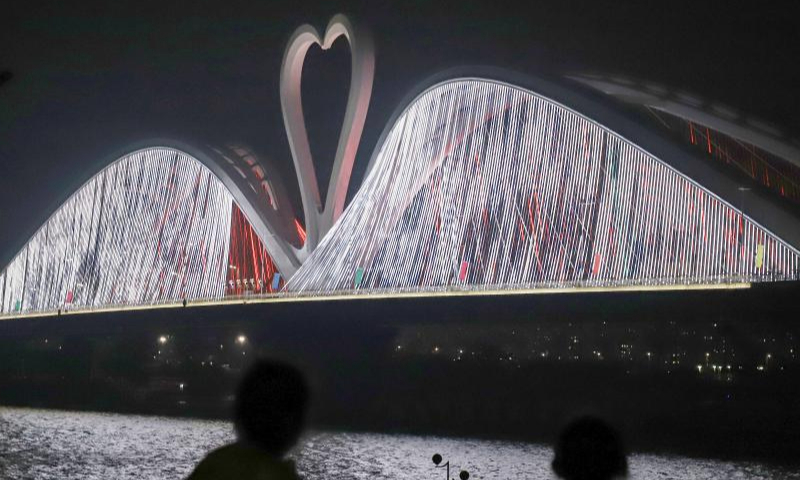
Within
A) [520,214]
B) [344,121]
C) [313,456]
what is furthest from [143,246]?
[313,456]

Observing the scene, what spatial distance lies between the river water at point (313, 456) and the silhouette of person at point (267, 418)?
19.8 meters

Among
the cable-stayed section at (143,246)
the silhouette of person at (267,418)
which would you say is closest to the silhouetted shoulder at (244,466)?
the silhouette of person at (267,418)

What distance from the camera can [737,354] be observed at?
114ft

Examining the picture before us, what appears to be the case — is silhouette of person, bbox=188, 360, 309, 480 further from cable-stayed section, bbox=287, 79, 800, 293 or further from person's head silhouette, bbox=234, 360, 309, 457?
cable-stayed section, bbox=287, 79, 800, 293

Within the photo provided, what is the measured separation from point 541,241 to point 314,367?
11330 mm

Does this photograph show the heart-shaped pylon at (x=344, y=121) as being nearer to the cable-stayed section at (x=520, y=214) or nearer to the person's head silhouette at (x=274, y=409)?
the cable-stayed section at (x=520, y=214)

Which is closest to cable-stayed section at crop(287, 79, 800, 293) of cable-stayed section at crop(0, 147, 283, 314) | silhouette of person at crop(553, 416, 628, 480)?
cable-stayed section at crop(0, 147, 283, 314)

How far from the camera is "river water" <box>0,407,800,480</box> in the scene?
23.5 meters

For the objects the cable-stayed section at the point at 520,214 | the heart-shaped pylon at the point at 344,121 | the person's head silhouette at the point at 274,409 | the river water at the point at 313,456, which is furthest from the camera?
the heart-shaped pylon at the point at 344,121

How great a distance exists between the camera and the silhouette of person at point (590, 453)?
11.7 feet

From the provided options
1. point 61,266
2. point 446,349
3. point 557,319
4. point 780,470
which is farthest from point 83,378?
point 780,470

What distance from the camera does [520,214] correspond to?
3111 cm

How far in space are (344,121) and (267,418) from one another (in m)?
39.9

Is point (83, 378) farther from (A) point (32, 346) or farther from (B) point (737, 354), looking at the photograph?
(B) point (737, 354)
